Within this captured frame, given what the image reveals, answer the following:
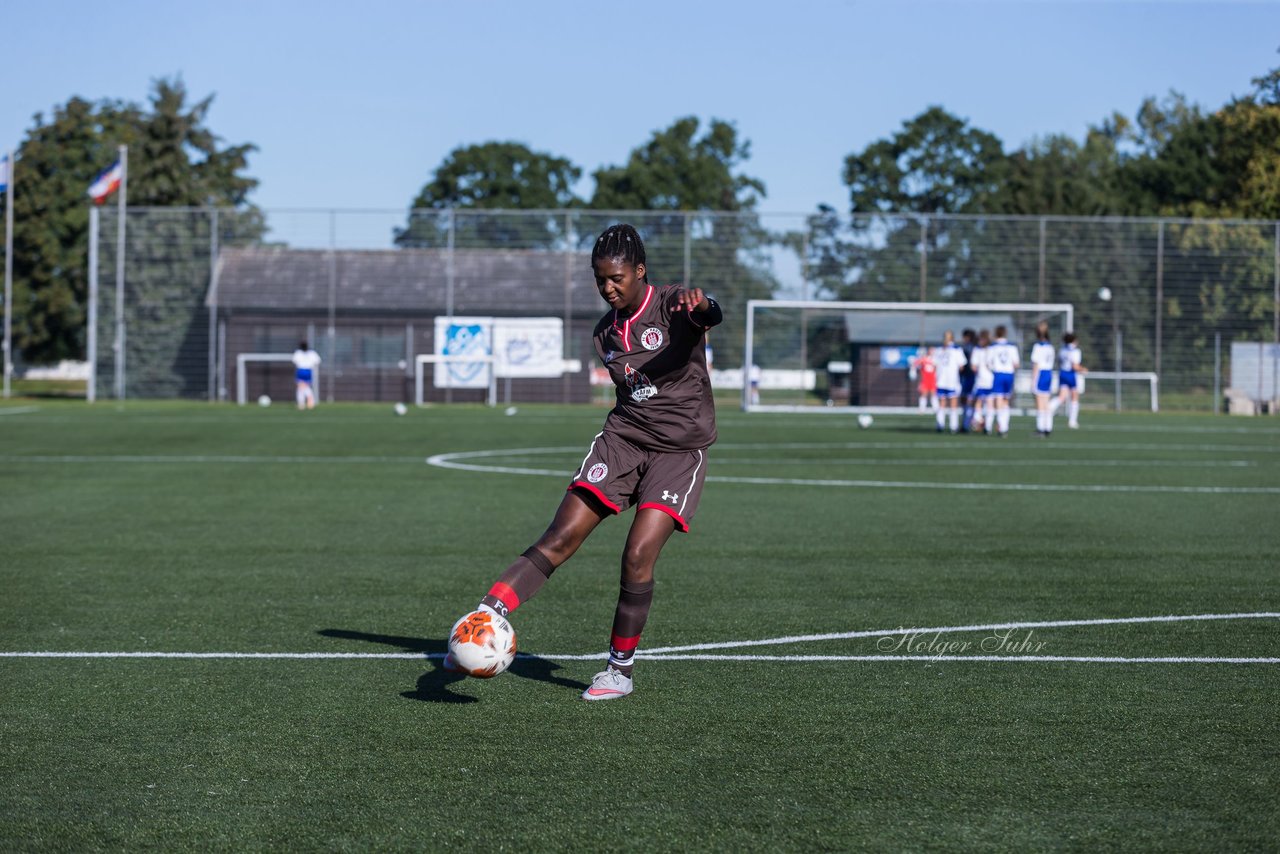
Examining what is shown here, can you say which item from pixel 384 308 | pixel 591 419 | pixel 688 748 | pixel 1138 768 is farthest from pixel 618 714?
pixel 384 308

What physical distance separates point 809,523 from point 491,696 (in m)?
6.84

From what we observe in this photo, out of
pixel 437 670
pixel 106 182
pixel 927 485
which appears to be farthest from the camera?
pixel 106 182

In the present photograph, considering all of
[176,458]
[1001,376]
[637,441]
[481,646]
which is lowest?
[176,458]

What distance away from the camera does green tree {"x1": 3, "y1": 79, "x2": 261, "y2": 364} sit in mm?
62312

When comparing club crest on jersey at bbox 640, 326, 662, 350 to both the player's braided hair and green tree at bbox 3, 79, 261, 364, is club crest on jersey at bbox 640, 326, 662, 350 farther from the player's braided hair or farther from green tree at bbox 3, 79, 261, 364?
green tree at bbox 3, 79, 261, 364

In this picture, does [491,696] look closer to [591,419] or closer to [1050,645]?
[1050,645]

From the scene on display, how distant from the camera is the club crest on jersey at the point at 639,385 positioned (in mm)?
6102

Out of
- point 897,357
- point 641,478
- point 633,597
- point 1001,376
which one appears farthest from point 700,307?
point 897,357

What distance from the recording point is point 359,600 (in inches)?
329

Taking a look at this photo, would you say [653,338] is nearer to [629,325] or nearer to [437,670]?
[629,325]

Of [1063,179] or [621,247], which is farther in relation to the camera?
[1063,179]

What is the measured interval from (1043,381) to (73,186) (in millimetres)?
53502

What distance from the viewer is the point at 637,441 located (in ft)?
20.2

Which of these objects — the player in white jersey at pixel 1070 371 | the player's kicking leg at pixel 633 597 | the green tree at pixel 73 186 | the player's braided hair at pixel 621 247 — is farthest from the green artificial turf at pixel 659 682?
the green tree at pixel 73 186
